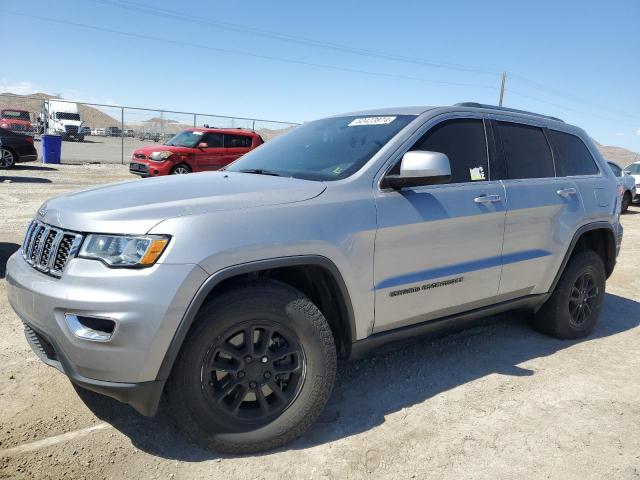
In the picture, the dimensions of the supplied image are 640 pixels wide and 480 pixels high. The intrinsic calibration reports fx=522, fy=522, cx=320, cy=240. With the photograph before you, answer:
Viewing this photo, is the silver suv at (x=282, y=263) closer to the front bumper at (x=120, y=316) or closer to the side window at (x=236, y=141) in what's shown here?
the front bumper at (x=120, y=316)

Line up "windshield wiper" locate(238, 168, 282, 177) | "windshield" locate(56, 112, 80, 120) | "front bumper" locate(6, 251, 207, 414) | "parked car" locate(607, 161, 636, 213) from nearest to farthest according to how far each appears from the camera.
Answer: "front bumper" locate(6, 251, 207, 414), "windshield wiper" locate(238, 168, 282, 177), "parked car" locate(607, 161, 636, 213), "windshield" locate(56, 112, 80, 120)

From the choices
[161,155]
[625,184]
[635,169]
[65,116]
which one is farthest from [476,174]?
[65,116]

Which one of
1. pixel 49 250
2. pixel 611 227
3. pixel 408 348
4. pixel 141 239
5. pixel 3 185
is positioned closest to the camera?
pixel 141 239

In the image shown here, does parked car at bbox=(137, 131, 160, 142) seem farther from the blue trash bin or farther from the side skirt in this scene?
the side skirt

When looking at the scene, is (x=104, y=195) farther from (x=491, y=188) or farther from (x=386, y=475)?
(x=491, y=188)

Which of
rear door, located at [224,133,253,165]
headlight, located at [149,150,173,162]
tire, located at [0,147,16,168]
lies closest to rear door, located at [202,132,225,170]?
rear door, located at [224,133,253,165]

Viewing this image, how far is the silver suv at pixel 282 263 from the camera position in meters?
2.29

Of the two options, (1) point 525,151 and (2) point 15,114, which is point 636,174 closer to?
(1) point 525,151

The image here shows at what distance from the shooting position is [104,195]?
2.71 metres

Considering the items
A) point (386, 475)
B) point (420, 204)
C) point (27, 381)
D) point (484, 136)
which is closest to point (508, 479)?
point (386, 475)

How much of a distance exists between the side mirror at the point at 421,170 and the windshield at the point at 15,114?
4025 cm

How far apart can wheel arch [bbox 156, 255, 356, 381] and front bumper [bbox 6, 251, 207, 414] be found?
0.04 meters

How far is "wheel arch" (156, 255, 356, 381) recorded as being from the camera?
2.32m

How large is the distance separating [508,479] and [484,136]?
225 cm
